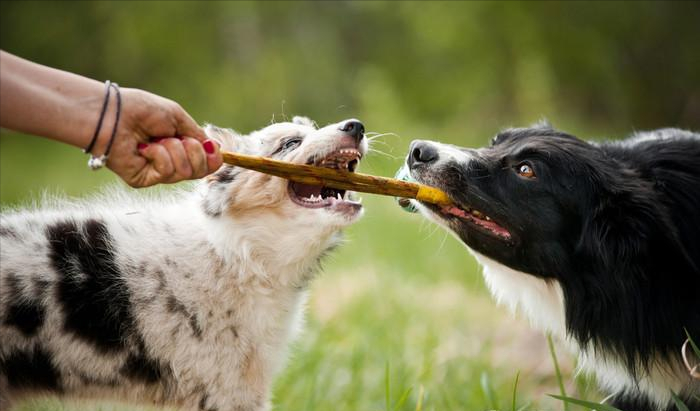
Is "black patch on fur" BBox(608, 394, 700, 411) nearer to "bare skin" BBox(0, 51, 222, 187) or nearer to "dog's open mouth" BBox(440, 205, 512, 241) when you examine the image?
"dog's open mouth" BBox(440, 205, 512, 241)

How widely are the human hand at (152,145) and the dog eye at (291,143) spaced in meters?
0.92

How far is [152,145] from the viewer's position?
8.15 feet

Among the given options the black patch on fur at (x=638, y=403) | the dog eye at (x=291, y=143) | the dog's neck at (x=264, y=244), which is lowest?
the black patch on fur at (x=638, y=403)

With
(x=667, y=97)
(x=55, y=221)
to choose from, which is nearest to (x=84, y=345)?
(x=55, y=221)

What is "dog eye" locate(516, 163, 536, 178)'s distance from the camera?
10.8ft

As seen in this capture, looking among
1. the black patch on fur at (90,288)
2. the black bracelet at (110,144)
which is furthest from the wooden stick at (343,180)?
the black patch on fur at (90,288)

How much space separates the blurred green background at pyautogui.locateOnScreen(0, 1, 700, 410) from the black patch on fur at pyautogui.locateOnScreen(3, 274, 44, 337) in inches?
16.5

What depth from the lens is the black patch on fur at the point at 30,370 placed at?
279 centimetres

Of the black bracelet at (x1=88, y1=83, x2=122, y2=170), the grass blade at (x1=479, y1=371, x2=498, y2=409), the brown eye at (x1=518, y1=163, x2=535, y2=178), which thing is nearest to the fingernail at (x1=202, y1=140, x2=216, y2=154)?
the black bracelet at (x1=88, y1=83, x2=122, y2=170)

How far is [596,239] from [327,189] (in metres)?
1.21

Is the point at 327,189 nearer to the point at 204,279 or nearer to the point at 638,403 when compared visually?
the point at 204,279

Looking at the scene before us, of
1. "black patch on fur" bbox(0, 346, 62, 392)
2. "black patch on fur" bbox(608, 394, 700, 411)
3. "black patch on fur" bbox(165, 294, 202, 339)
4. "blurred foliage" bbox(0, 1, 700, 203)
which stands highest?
"blurred foliage" bbox(0, 1, 700, 203)

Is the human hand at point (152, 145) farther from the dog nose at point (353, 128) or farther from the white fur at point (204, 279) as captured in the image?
the dog nose at point (353, 128)

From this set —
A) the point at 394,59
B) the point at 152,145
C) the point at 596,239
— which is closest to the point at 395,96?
the point at 394,59
